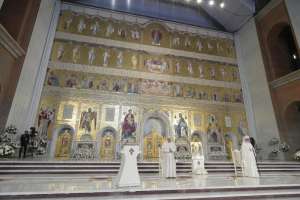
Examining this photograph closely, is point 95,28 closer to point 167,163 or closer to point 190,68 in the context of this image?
point 190,68

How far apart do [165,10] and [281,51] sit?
1020 cm

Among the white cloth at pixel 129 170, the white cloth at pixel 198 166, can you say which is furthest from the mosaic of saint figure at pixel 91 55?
the white cloth at pixel 129 170

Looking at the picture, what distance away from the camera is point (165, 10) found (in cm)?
1672

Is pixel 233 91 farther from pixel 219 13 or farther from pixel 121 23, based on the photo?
pixel 121 23

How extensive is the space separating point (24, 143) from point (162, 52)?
1104cm

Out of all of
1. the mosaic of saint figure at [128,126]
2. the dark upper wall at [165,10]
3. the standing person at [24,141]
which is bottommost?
the standing person at [24,141]

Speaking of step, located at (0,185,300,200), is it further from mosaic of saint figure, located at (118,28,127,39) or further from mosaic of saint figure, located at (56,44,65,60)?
mosaic of saint figure, located at (118,28,127,39)

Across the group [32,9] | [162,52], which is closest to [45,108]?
[32,9]

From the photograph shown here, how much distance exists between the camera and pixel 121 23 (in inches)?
587

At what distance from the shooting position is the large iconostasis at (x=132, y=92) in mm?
11492

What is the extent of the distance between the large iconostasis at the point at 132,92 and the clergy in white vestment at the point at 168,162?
6.08 meters

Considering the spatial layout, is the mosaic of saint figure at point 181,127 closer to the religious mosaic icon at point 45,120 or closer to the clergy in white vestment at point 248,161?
the clergy in white vestment at point 248,161

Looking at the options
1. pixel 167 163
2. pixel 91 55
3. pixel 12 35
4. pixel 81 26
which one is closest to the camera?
pixel 167 163

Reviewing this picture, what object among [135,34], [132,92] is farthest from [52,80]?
[135,34]
